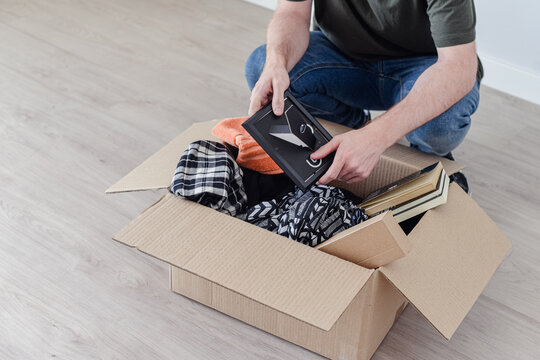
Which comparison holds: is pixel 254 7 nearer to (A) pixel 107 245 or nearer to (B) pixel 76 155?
(B) pixel 76 155

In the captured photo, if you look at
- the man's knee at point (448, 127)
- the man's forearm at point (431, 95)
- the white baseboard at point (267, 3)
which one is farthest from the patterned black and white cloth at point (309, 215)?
the white baseboard at point (267, 3)

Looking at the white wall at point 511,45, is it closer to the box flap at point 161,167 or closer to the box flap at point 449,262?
the box flap at point 449,262

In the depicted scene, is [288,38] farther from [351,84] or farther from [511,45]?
[511,45]

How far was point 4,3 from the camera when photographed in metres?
2.20

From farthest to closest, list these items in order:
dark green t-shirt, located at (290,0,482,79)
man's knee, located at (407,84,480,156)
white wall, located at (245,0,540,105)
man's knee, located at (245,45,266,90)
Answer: white wall, located at (245,0,540,105)
man's knee, located at (245,45,266,90)
man's knee, located at (407,84,480,156)
dark green t-shirt, located at (290,0,482,79)

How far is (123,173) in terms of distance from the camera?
4.60 feet

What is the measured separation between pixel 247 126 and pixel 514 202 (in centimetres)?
75

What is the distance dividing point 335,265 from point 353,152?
0.22 m

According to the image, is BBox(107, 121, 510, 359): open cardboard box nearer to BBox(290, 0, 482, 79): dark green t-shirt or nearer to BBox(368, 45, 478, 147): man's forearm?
BBox(368, 45, 478, 147): man's forearm

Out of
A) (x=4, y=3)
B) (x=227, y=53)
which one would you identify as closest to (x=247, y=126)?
(x=227, y=53)

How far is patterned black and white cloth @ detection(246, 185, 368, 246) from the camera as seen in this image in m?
0.96

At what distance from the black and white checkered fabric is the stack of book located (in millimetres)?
237

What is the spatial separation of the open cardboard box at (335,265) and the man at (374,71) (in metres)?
0.16

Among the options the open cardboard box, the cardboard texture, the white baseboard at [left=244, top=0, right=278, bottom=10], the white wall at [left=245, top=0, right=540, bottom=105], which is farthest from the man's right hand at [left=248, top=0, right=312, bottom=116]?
the white baseboard at [left=244, top=0, right=278, bottom=10]
